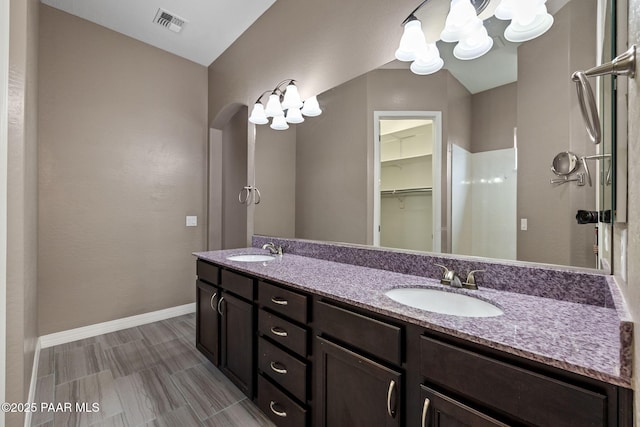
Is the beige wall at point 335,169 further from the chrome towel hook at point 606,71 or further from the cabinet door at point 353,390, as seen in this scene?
the chrome towel hook at point 606,71

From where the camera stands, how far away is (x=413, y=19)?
1.42m

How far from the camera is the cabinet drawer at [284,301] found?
1256 millimetres

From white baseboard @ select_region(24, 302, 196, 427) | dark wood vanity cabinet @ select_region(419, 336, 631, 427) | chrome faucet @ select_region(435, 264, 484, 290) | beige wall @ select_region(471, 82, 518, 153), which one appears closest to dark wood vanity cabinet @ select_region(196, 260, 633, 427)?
dark wood vanity cabinet @ select_region(419, 336, 631, 427)

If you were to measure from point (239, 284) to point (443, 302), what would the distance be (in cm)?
112

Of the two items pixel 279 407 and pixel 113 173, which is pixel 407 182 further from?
pixel 113 173

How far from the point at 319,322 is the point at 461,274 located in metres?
0.69

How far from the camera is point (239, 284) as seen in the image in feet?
5.44

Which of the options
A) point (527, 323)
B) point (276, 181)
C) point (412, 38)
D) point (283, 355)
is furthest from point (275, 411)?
point (412, 38)

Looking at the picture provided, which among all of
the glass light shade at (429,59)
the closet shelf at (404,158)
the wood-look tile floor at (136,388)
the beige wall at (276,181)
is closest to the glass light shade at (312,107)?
the beige wall at (276,181)

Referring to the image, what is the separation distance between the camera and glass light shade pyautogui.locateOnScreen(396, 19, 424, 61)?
1406mm

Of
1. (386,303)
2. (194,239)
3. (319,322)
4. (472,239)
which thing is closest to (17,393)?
(319,322)

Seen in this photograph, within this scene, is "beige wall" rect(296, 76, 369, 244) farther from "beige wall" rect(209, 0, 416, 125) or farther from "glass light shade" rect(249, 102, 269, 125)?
"glass light shade" rect(249, 102, 269, 125)

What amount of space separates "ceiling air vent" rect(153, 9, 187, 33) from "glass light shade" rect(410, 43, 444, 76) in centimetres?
234

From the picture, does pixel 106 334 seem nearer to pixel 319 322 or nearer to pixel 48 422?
pixel 48 422
